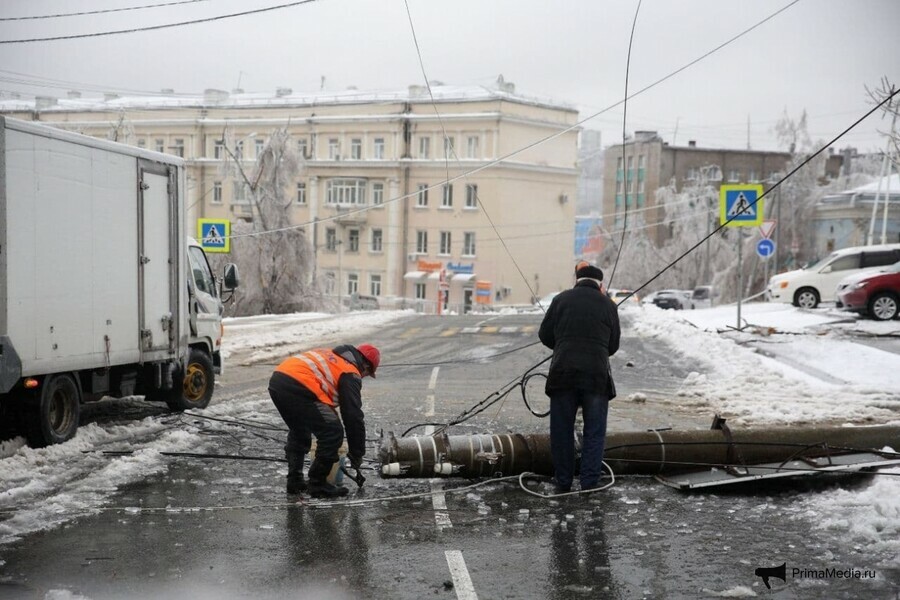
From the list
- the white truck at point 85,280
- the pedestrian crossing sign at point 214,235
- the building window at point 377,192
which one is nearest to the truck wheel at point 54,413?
the white truck at point 85,280

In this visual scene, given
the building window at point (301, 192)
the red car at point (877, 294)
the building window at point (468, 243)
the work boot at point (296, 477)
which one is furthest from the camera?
the building window at point (301, 192)

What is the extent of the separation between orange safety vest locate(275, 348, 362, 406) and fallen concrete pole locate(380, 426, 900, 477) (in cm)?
79

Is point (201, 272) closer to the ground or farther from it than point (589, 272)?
closer to the ground

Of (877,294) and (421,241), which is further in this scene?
(421,241)

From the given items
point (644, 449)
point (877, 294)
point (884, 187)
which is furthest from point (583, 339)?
point (884, 187)

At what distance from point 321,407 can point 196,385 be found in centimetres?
588

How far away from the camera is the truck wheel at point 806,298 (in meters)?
30.0

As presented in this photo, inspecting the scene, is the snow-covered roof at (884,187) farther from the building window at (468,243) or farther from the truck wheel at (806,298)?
the truck wheel at (806,298)

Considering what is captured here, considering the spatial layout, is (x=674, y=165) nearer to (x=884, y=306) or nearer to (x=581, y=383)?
(x=884, y=306)

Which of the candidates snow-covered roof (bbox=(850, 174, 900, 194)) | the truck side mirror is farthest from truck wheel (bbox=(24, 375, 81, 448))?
snow-covered roof (bbox=(850, 174, 900, 194))

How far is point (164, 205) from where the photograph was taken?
11.6 meters

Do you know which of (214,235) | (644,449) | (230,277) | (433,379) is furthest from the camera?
(214,235)

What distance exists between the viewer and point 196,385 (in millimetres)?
12969

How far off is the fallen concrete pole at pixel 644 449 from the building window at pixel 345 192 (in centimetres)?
6372
